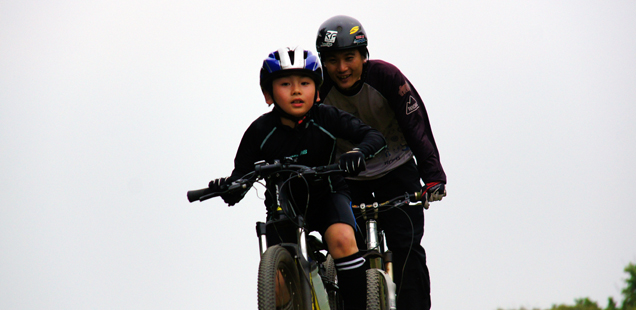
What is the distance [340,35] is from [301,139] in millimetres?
1445

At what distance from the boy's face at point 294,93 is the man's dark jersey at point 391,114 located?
118cm

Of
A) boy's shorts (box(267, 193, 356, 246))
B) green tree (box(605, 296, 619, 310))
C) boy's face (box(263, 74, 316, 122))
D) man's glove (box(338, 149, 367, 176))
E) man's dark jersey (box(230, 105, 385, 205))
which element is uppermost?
boy's face (box(263, 74, 316, 122))

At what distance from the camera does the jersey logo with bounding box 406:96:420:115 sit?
20.7ft

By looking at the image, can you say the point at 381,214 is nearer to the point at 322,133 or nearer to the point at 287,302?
the point at 322,133

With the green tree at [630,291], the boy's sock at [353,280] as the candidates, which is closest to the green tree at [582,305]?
the green tree at [630,291]

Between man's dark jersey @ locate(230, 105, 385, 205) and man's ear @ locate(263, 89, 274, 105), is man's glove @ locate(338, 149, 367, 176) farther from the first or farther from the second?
man's ear @ locate(263, 89, 274, 105)

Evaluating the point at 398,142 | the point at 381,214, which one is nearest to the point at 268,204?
the point at 381,214

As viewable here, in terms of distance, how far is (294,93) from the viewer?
5.25 m

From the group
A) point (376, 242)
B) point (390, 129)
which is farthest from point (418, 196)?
point (390, 129)

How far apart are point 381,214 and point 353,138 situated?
1.28m

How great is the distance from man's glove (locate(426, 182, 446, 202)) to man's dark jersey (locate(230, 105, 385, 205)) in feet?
3.19

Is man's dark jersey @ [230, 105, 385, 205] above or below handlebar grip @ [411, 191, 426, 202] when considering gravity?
above

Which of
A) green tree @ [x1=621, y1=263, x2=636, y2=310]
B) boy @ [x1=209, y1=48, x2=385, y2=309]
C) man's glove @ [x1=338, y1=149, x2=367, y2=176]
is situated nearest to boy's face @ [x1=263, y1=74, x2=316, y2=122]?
boy @ [x1=209, y1=48, x2=385, y2=309]

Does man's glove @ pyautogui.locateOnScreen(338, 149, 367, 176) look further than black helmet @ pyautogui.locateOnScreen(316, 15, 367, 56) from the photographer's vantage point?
No
